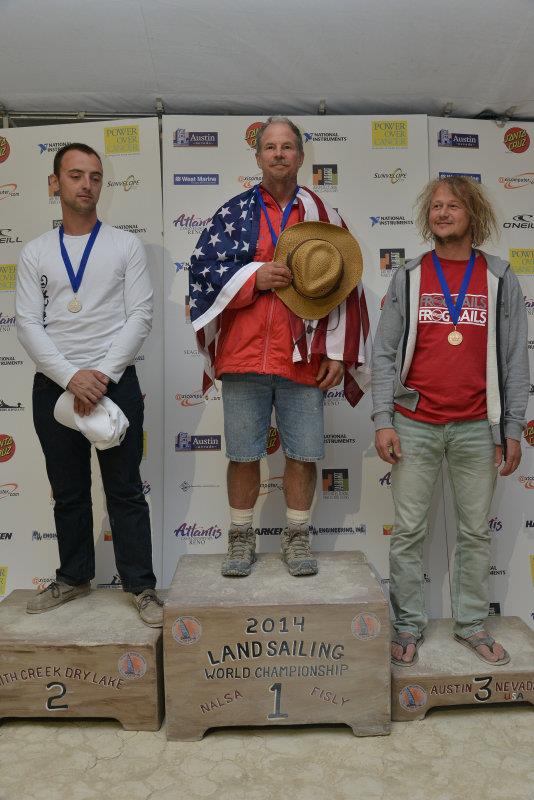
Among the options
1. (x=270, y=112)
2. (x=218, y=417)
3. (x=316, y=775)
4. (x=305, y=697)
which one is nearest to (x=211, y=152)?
(x=270, y=112)

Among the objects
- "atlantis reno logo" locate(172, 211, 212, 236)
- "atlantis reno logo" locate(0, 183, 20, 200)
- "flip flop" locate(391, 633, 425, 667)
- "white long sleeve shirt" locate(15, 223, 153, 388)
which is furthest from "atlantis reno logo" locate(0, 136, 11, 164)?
"flip flop" locate(391, 633, 425, 667)

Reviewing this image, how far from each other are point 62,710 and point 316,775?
885mm

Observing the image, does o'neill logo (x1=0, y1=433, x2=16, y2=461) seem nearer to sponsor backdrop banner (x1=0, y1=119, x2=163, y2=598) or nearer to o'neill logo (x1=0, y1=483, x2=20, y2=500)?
sponsor backdrop banner (x1=0, y1=119, x2=163, y2=598)

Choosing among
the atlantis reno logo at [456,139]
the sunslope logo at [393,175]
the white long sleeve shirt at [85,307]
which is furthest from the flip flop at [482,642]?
the atlantis reno logo at [456,139]

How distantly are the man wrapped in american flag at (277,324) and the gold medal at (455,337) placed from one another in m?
0.32

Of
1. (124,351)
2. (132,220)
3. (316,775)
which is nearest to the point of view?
(316,775)

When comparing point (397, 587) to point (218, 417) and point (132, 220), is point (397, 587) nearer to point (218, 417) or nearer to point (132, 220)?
point (218, 417)

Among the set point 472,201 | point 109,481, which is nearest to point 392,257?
point 472,201

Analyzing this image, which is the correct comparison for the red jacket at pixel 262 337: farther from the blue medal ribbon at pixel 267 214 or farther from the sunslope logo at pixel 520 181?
the sunslope logo at pixel 520 181

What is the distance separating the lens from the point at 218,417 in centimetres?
331

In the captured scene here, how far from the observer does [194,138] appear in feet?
10.8

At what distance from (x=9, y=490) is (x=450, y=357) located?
2.17 metres

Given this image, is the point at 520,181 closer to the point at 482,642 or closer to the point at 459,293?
the point at 459,293

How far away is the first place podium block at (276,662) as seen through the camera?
2.24 metres
